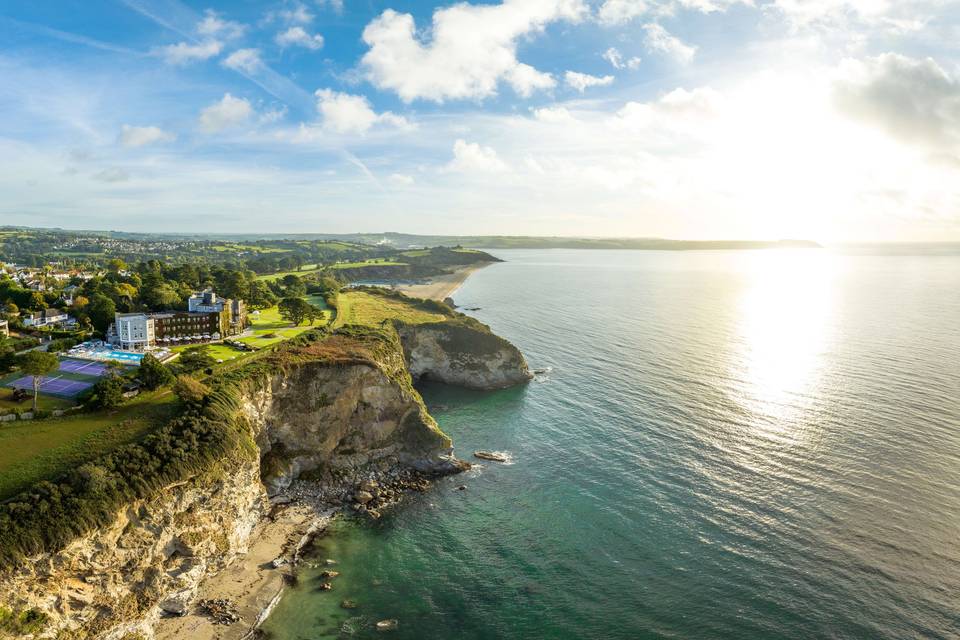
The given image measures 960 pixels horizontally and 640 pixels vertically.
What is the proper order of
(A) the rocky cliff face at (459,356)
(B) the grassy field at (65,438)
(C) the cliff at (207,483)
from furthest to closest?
(A) the rocky cliff face at (459,356), (B) the grassy field at (65,438), (C) the cliff at (207,483)

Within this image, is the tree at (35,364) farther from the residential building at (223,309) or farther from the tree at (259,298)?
the tree at (259,298)

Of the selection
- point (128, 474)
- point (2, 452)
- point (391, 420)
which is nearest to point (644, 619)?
point (391, 420)

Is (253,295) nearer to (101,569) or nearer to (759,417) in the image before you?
(101,569)

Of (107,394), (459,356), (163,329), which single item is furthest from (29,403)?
(459,356)

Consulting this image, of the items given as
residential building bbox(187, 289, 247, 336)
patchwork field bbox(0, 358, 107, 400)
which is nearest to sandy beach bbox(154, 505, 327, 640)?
patchwork field bbox(0, 358, 107, 400)

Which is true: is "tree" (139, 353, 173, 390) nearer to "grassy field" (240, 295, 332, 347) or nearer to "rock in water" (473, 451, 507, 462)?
"grassy field" (240, 295, 332, 347)

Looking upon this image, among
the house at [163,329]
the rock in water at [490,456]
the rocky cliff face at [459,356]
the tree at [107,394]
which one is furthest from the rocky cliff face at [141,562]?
the rocky cliff face at [459,356]

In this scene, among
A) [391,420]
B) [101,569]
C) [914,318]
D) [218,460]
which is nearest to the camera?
[101,569]
